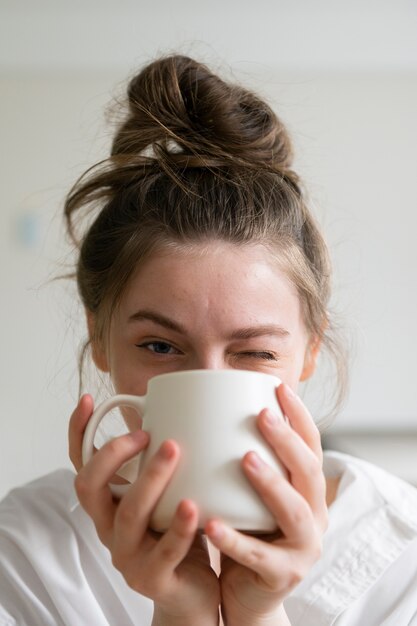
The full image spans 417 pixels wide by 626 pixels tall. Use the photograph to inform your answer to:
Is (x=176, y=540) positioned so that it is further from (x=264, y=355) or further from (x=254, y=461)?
(x=264, y=355)

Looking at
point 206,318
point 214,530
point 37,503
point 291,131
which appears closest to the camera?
point 214,530

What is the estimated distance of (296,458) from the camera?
73 cm

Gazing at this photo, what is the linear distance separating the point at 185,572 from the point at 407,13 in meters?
2.60

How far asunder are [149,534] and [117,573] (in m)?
0.44

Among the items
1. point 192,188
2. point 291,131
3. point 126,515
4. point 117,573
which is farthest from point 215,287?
point 291,131

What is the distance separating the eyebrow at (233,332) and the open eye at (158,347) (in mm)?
30

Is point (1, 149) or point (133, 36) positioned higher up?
point (133, 36)

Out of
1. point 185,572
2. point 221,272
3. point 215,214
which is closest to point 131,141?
point 215,214

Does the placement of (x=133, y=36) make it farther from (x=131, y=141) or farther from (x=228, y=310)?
(x=228, y=310)

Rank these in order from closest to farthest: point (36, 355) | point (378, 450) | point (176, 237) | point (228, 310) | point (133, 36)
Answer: point (228, 310), point (176, 237), point (378, 450), point (36, 355), point (133, 36)

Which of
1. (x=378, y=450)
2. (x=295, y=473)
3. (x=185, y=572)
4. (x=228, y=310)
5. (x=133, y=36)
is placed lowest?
(x=378, y=450)

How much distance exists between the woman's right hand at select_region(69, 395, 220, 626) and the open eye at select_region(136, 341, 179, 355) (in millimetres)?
170

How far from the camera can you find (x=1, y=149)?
2750 millimetres

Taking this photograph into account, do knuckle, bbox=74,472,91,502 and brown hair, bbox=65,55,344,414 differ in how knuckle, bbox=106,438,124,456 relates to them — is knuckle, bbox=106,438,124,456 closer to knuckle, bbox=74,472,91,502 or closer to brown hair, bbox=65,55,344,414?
knuckle, bbox=74,472,91,502
